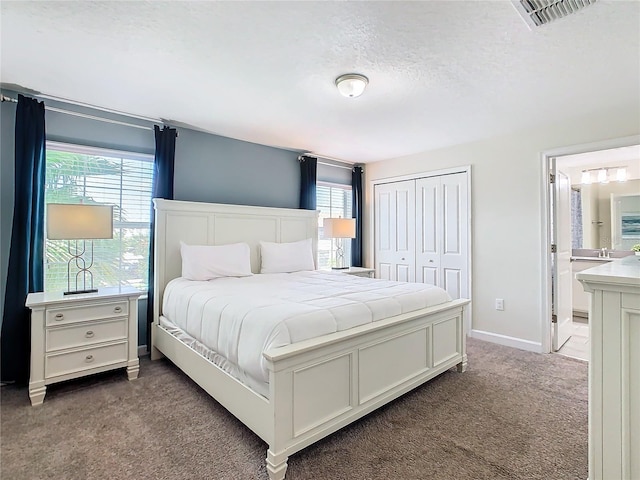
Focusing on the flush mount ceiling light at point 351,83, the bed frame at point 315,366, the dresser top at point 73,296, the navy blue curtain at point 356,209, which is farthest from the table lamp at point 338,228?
the dresser top at point 73,296

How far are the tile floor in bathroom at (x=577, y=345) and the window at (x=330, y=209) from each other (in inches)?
114

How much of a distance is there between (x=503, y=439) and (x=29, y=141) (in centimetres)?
398

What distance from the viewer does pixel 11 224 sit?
2.60 meters

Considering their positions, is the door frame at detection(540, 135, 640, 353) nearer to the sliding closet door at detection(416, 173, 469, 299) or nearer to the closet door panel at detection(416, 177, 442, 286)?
the sliding closet door at detection(416, 173, 469, 299)

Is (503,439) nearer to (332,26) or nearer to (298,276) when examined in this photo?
(298,276)

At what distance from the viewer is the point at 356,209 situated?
203 inches

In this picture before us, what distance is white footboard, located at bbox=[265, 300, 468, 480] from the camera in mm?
1570

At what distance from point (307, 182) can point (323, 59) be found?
2392 mm

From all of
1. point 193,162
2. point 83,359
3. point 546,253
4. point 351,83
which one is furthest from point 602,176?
point 83,359

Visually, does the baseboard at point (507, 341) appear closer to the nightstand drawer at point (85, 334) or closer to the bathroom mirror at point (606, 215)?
the bathroom mirror at point (606, 215)

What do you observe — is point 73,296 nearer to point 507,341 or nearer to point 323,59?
point 323,59

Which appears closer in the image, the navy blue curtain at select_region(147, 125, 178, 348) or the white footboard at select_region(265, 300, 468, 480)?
the white footboard at select_region(265, 300, 468, 480)

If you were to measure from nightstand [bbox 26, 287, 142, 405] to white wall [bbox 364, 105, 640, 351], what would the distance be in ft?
12.1

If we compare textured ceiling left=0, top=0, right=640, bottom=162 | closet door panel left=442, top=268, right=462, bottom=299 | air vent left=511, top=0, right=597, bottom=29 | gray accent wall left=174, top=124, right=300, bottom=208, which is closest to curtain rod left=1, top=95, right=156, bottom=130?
textured ceiling left=0, top=0, right=640, bottom=162
